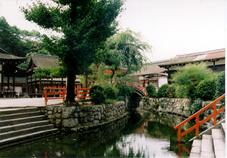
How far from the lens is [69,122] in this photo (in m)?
13.2

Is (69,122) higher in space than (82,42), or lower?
lower

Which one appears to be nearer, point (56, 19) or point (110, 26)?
point (56, 19)

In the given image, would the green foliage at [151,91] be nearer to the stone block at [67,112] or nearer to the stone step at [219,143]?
the stone block at [67,112]

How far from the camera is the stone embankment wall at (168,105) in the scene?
21922mm

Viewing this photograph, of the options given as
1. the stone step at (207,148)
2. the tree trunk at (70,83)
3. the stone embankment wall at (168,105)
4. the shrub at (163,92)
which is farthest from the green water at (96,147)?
the shrub at (163,92)

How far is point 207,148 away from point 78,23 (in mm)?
8244

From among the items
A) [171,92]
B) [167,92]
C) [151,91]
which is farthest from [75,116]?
[151,91]

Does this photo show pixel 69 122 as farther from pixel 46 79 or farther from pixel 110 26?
pixel 46 79

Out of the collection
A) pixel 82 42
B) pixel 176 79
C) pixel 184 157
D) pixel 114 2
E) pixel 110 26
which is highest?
pixel 114 2

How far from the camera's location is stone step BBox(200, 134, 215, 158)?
6.68 meters

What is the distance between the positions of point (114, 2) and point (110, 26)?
120cm

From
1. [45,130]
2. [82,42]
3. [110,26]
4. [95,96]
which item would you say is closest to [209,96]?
[95,96]

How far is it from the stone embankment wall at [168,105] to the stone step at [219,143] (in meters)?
12.2

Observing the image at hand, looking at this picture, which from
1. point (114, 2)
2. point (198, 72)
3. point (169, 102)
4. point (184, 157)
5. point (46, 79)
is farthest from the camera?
point (46, 79)
